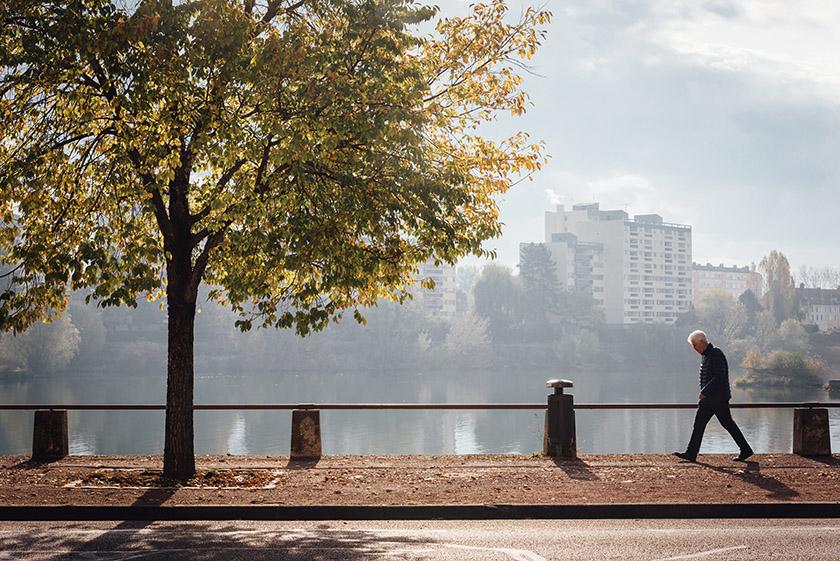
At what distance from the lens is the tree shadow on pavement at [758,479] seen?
1209 cm

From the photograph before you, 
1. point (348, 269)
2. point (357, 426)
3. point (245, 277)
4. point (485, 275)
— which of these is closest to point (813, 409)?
point (348, 269)

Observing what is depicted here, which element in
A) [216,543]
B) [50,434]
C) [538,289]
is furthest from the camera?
[538,289]

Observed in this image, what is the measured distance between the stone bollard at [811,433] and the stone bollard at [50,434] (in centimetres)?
1143

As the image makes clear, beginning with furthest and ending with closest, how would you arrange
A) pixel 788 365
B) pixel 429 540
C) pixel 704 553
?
pixel 788 365 < pixel 429 540 < pixel 704 553

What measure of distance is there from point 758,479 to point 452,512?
15.1ft

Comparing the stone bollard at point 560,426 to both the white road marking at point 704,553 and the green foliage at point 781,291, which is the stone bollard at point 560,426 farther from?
the green foliage at point 781,291

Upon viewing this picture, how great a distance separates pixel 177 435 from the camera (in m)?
13.9

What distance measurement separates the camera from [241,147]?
13.2 meters

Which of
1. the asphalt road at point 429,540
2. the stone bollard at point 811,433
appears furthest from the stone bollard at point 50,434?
the stone bollard at point 811,433

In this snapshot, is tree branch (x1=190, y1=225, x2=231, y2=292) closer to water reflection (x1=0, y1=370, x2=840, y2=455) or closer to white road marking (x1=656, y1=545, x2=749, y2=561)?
white road marking (x1=656, y1=545, x2=749, y2=561)

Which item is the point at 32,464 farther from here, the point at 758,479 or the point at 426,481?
the point at 758,479

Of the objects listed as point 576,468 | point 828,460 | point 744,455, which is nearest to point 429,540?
point 576,468

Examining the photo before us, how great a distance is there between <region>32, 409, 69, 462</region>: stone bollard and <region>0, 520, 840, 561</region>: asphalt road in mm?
5628

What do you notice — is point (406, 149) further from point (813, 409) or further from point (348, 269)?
point (813, 409)
